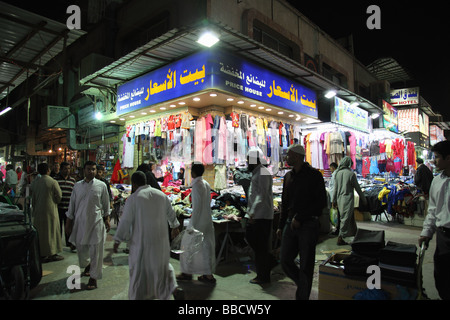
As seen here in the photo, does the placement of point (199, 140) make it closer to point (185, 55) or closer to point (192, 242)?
point (185, 55)

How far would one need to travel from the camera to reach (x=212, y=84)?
6898 millimetres

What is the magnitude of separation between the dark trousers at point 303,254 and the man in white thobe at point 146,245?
1526 mm

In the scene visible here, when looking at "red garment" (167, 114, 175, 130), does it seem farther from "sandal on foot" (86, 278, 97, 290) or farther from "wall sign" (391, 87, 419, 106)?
"wall sign" (391, 87, 419, 106)

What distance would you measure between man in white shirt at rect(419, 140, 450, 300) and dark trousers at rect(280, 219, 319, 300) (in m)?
1.18

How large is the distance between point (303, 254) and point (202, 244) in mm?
1751

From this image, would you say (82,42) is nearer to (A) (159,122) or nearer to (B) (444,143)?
(A) (159,122)

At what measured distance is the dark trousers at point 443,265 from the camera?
293 cm

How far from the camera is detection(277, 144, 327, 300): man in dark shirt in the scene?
11.3ft

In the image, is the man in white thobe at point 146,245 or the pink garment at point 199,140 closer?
the man in white thobe at point 146,245

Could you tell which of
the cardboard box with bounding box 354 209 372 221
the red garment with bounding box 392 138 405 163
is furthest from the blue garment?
the cardboard box with bounding box 354 209 372 221

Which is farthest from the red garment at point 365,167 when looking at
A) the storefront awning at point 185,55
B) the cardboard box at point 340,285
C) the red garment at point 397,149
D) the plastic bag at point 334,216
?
the cardboard box at point 340,285

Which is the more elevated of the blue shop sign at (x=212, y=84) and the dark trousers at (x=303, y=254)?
the blue shop sign at (x=212, y=84)

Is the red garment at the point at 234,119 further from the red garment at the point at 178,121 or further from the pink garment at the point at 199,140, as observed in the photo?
the red garment at the point at 178,121
